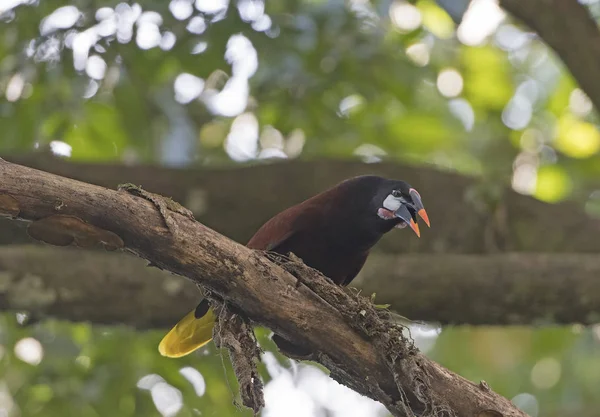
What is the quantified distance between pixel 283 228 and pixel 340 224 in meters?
0.21

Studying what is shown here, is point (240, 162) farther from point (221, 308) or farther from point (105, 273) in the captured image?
point (221, 308)

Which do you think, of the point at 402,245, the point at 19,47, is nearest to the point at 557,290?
the point at 402,245

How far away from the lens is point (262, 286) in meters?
2.34

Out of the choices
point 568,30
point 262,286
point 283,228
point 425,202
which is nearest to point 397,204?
point 283,228

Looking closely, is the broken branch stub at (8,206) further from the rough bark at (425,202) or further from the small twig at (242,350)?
the rough bark at (425,202)

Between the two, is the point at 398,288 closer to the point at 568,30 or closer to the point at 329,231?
the point at 329,231

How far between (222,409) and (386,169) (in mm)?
1423

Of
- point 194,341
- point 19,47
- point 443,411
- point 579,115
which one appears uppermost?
point 443,411

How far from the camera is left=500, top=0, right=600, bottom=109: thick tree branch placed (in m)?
3.93

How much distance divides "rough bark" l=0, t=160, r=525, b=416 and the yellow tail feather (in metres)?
0.95

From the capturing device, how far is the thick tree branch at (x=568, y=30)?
155 inches

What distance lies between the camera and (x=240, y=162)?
5.50 meters

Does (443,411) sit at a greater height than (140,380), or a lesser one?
greater

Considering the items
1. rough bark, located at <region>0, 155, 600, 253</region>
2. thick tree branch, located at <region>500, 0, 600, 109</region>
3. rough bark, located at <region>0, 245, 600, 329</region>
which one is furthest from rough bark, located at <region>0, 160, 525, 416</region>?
thick tree branch, located at <region>500, 0, 600, 109</region>
